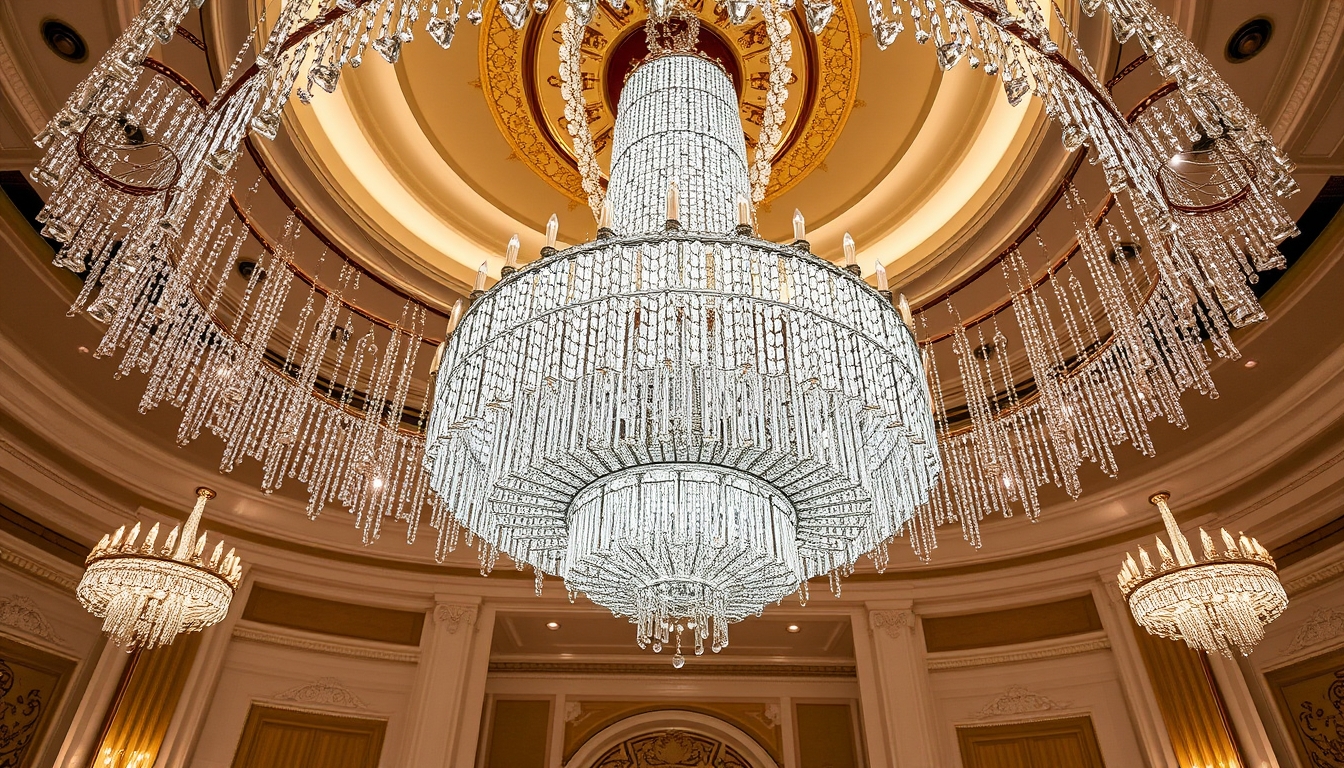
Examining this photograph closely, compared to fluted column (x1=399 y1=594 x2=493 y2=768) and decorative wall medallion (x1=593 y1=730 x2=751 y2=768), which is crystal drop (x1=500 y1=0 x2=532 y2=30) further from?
decorative wall medallion (x1=593 y1=730 x2=751 y2=768)

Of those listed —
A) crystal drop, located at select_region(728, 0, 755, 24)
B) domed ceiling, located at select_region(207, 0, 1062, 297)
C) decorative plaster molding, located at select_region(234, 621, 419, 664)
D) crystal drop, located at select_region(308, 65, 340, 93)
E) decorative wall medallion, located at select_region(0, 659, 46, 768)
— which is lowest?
decorative wall medallion, located at select_region(0, 659, 46, 768)

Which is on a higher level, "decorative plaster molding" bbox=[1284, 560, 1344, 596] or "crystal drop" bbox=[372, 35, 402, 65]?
"crystal drop" bbox=[372, 35, 402, 65]

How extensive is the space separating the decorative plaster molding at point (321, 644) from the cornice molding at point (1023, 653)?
482 cm

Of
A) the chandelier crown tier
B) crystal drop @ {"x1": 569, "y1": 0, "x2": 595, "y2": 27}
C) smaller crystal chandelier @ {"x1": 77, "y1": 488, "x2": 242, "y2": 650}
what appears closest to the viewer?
crystal drop @ {"x1": 569, "y1": 0, "x2": 595, "y2": 27}

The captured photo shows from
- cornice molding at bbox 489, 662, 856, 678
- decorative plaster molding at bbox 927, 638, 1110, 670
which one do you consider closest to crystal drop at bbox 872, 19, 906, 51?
decorative plaster molding at bbox 927, 638, 1110, 670

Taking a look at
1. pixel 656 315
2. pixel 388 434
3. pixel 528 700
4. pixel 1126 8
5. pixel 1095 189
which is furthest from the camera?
pixel 528 700

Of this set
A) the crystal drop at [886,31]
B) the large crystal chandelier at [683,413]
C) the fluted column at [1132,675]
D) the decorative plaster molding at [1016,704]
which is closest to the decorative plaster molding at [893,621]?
the decorative plaster molding at [1016,704]

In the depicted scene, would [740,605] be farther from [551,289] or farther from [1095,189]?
[1095,189]

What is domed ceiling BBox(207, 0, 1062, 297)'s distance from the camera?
5.34 metres

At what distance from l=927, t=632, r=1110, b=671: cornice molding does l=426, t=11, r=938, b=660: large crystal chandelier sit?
4.62 m

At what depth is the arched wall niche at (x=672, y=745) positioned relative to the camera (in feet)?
25.7

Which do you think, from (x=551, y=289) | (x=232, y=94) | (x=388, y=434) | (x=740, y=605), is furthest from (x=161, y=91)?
(x=740, y=605)

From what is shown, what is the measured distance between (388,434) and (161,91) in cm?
241

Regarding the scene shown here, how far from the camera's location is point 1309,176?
4.52 metres
